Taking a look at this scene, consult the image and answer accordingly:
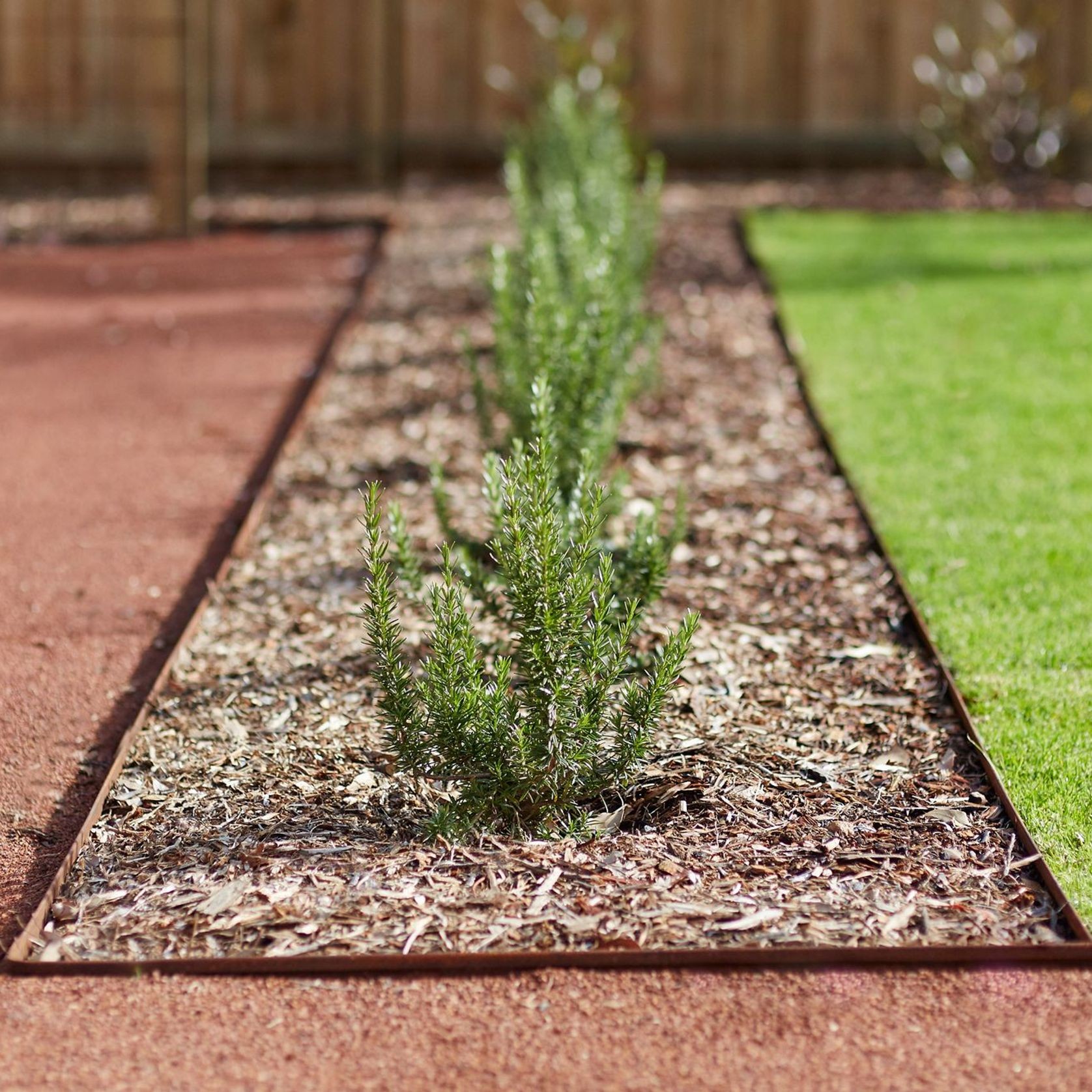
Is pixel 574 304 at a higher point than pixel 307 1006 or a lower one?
higher

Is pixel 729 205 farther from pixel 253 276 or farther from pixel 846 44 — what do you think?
pixel 253 276

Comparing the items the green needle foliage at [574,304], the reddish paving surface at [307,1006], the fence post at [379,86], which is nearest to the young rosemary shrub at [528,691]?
the green needle foliage at [574,304]

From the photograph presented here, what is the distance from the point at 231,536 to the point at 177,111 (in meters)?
6.25

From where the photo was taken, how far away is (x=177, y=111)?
1079 cm

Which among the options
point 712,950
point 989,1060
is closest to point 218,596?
point 712,950

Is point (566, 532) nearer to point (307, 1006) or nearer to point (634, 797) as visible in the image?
point (634, 797)

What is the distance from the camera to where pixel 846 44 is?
12055 mm

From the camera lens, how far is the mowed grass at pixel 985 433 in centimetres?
389

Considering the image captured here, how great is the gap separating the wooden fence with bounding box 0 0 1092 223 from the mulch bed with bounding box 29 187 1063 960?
696 cm

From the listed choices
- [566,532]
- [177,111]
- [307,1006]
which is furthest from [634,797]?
[177,111]

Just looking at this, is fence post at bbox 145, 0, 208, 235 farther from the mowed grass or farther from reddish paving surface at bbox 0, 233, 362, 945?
the mowed grass

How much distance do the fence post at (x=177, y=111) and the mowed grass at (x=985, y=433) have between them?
3.74 metres

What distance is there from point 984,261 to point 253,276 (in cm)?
411

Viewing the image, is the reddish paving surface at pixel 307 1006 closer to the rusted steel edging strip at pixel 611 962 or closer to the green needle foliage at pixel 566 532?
the rusted steel edging strip at pixel 611 962
